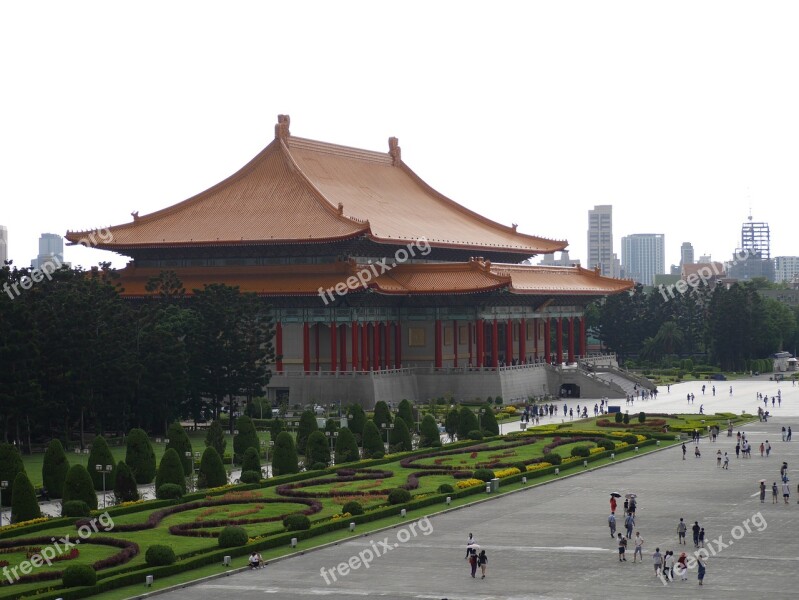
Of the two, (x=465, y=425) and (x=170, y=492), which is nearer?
(x=170, y=492)

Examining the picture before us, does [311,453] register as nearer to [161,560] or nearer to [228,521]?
[228,521]

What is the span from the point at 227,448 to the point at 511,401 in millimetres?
31114

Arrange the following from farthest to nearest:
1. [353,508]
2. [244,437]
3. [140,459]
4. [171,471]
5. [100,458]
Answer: [244,437]
[140,459]
[100,458]
[171,471]
[353,508]

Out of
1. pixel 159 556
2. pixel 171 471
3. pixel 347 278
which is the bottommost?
pixel 159 556

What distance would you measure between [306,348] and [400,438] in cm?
2520

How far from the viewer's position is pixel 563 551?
44.9m

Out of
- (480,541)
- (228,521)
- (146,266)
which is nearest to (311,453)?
(228,521)

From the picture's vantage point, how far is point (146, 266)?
104188 millimetres

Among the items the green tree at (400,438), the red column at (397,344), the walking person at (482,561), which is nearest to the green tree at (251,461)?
the green tree at (400,438)

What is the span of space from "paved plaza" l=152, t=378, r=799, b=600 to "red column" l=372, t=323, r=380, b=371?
1432 inches

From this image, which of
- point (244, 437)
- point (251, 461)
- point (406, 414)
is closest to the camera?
point (251, 461)

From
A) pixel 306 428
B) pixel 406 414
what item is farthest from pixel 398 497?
pixel 406 414

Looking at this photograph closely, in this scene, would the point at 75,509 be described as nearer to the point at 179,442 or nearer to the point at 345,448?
the point at 179,442

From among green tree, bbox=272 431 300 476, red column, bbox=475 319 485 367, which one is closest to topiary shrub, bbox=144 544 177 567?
green tree, bbox=272 431 300 476
